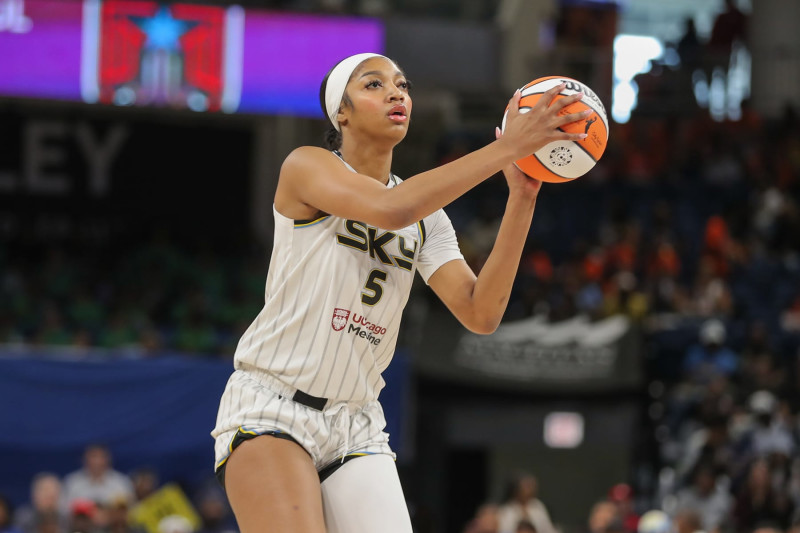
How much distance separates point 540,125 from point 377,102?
73 centimetres

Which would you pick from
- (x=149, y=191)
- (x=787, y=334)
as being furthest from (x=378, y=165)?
(x=149, y=191)

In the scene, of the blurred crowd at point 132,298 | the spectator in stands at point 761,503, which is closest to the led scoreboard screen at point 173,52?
the blurred crowd at point 132,298

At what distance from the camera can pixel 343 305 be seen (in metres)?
4.29

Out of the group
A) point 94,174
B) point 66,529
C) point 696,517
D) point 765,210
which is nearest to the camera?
point 696,517

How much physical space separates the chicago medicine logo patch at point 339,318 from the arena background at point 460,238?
9.55 meters

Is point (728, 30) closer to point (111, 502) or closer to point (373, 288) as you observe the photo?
point (111, 502)

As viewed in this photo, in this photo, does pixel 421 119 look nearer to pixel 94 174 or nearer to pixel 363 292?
pixel 94 174

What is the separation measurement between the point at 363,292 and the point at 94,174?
1834 cm

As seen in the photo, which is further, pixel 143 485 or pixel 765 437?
pixel 765 437

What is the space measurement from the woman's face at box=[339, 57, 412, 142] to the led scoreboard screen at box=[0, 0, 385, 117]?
41.6 feet

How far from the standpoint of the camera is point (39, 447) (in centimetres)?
1364

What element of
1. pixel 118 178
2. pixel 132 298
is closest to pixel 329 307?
pixel 132 298

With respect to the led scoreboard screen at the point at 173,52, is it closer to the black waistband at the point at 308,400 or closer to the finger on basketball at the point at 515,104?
the finger on basketball at the point at 515,104

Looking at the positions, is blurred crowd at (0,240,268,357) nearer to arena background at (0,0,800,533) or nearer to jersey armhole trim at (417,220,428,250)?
arena background at (0,0,800,533)
